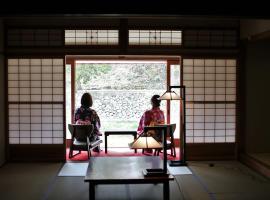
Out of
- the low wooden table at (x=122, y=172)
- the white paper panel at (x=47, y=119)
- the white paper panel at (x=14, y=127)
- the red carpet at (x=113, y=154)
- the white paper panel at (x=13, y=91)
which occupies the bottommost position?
the red carpet at (x=113, y=154)

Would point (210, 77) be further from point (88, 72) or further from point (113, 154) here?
point (88, 72)

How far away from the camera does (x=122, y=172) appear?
4.34 m

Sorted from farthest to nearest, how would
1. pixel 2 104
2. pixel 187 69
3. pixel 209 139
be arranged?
pixel 209 139, pixel 187 69, pixel 2 104

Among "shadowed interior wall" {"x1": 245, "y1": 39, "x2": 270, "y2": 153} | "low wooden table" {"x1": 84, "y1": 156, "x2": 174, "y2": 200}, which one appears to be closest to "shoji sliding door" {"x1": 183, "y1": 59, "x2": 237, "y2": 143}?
"shadowed interior wall" {"x1": 245, "y1": 39, "x2": 270, "y2": 153}

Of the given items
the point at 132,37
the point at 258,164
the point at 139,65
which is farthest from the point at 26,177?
the point at 139,65

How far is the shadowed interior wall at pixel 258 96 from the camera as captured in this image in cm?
696

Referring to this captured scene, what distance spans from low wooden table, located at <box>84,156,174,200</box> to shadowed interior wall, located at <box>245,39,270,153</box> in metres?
2.65

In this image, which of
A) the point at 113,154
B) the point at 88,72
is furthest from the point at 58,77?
the point at 88,72

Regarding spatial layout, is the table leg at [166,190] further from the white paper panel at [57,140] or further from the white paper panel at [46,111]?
the white paper panel at [46,111]

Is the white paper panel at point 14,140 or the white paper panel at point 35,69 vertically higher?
the white paper panel at point 35,69

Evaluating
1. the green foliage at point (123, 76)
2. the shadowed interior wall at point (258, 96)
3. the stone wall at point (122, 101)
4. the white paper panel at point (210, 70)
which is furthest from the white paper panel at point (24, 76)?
the shadowed interior wall at point (258, 96)

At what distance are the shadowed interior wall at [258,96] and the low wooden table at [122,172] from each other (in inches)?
104

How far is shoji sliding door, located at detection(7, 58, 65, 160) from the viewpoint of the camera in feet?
22.5

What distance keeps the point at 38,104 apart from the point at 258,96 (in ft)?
13.0
